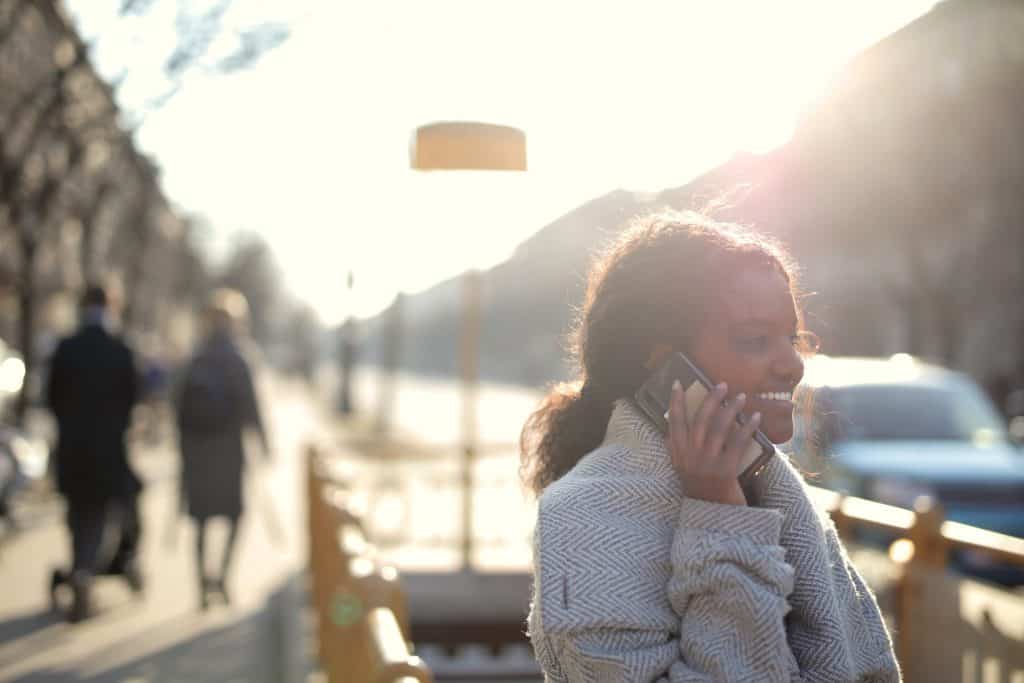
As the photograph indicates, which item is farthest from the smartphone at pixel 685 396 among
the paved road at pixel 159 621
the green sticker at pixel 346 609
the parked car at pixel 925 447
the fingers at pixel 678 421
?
the parked car at pixel 925 447

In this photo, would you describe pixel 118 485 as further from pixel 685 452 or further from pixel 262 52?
pixel 685 452

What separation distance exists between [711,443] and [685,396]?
8 centimetres

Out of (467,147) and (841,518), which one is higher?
(467,147)

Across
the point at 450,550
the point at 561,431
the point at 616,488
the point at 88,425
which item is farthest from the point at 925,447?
the point at 616,488

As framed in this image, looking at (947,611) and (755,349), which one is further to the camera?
(947,611)

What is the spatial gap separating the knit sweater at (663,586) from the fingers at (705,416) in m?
0.09

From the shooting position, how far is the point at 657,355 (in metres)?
2.06

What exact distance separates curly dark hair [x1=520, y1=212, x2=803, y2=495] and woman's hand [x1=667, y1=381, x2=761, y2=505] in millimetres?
156

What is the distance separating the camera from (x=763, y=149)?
5.88 m

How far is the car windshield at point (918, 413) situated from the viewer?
1210cm

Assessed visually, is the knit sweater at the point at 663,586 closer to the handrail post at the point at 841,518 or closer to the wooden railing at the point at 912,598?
the wooden railing at the point at 912,598

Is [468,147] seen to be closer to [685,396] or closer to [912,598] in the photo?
[912,598]

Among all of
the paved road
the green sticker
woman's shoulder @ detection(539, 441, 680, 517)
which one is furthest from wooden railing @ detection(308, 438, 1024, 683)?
the paved road

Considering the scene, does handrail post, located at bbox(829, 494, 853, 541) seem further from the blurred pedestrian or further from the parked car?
the blurred pedestrian
